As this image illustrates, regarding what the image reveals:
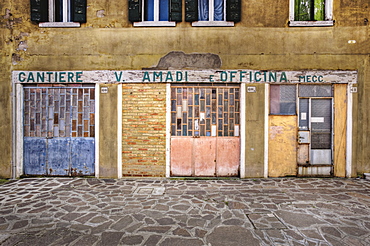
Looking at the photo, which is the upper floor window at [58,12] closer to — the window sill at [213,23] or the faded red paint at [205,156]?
the window sill at [213,23]

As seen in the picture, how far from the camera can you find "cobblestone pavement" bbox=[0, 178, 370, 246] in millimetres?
3420

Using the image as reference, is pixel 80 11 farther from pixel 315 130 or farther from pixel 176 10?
pixel 315 130

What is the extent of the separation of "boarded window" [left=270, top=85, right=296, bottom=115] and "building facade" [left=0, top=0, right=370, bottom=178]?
3 cm

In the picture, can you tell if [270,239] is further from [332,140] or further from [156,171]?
[332,140]

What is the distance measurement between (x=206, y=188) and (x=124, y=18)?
18.6 feet

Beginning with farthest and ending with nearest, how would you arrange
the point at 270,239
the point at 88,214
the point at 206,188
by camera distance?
the point at 206,188, the point at 88,214, the point at 270,239

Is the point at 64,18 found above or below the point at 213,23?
above

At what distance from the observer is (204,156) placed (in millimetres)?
6746

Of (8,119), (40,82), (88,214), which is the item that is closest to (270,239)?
(88,214)

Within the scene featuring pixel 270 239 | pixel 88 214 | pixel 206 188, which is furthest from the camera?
pixel 206 188

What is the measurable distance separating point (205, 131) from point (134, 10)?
433 centimetres

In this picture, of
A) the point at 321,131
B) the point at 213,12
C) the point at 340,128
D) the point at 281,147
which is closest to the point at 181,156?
the point at 281,147

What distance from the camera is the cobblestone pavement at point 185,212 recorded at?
3420 mm

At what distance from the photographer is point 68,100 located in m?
6.80
